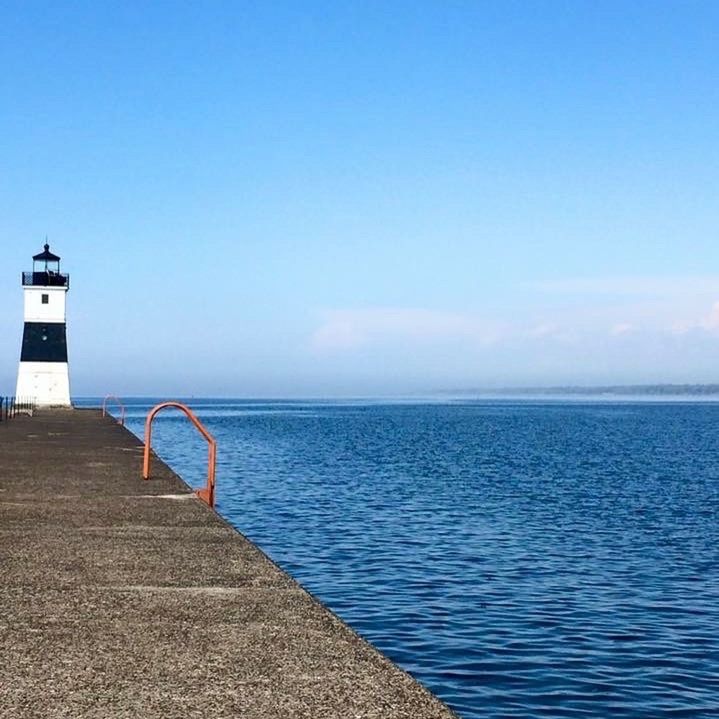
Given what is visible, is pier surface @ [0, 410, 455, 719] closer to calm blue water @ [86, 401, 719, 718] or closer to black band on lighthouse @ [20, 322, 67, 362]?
calm blue water @ [86, 401, 719, 718]

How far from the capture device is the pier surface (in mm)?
5746

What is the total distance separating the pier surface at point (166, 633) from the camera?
18.9 feet

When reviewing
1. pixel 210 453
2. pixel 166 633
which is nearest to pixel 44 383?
pixel 210 453

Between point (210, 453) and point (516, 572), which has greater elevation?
point (210, 453)

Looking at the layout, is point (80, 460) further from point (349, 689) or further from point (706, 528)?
point (349, 689)

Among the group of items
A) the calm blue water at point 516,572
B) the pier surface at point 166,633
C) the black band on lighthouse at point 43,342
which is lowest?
the calm blue water at point 516,572

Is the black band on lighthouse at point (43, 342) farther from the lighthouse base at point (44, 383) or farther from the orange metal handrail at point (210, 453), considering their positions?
the orange metal handrail at point (210, 453)

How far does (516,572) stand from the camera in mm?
16625

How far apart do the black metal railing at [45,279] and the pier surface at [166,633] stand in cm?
4536

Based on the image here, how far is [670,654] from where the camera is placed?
1170 centimetres

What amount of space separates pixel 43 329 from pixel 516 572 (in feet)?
151

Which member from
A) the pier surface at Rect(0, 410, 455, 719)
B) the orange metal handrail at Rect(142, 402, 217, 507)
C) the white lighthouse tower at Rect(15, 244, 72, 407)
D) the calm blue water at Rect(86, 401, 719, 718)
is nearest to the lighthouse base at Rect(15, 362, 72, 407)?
the white lighthouse tower at Rect(15, 244, 72, 407)

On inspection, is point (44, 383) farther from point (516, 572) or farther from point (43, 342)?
point (516, 572)

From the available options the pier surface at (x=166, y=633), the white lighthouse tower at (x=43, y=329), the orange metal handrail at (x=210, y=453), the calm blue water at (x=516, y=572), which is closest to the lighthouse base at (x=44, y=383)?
the white lighthouse tower at (x=43, y=329)
